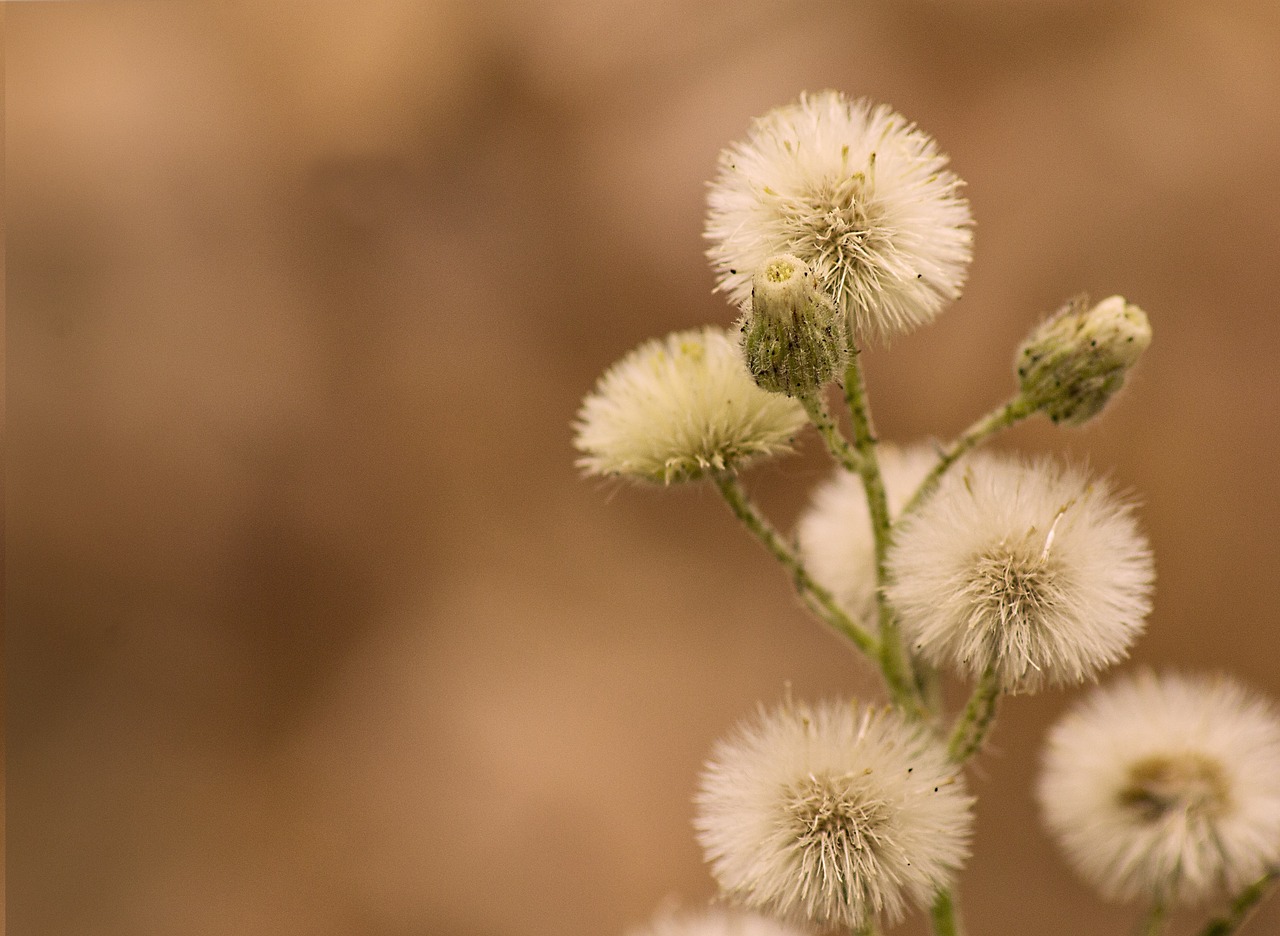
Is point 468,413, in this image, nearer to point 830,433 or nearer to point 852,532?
point 852,532

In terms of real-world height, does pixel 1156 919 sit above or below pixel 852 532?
below

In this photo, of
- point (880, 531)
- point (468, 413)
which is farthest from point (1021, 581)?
point (468, 413)

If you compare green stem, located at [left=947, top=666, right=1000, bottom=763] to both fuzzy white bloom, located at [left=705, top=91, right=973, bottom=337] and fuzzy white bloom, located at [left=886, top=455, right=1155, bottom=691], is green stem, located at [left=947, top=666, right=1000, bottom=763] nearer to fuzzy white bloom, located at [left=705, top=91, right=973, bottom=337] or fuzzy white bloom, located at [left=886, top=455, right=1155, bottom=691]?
fuzzy white bloom, located at [left=886, top=455, right=1155, bottom=691]

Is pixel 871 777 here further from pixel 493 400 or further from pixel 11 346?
pixel 11 346

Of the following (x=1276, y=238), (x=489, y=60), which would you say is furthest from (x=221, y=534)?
(x=1276, y=238)

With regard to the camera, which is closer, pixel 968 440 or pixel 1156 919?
pixel 968 440

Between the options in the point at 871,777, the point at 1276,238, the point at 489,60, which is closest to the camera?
the point at 871,777

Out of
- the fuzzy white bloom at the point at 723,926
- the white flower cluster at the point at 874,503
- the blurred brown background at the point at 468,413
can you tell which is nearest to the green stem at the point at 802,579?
the white flower cluster at the point at 874,503
